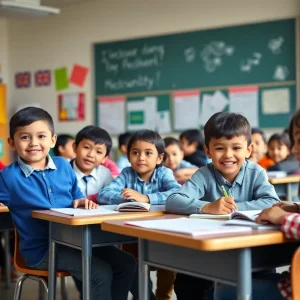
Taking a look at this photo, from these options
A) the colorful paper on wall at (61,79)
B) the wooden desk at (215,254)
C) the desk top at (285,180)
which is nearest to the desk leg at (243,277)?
the wooden desk at (215,254)

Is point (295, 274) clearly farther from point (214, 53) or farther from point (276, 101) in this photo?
point (214, 53)

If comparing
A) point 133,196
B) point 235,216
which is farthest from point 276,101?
point 235,216

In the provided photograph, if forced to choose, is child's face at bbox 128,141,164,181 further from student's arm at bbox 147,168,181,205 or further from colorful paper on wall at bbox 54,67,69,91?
colorful paper on wall at bbox 54,67,69,91

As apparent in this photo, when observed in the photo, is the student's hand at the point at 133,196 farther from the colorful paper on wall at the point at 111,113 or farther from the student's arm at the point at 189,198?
the colorful paper on wall at the point at 111,113

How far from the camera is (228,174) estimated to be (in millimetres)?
2326

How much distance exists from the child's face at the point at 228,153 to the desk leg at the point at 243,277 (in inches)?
29.0

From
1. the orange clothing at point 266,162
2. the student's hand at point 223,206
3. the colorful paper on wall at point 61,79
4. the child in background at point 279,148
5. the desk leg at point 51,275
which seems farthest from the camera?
the colorful paper on wall at point 61,79

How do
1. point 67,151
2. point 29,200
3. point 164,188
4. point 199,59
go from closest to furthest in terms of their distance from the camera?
point 29,200 → point 164,188 → point 67,151 → point 199,59

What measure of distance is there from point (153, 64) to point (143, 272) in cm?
544

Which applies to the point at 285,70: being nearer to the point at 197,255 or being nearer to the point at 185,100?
the point at 185,100

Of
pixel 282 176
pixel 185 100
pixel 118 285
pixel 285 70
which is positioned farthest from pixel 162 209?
pixel 185 100

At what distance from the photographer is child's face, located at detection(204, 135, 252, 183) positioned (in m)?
2.29

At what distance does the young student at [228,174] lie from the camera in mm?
2281

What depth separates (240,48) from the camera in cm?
640
